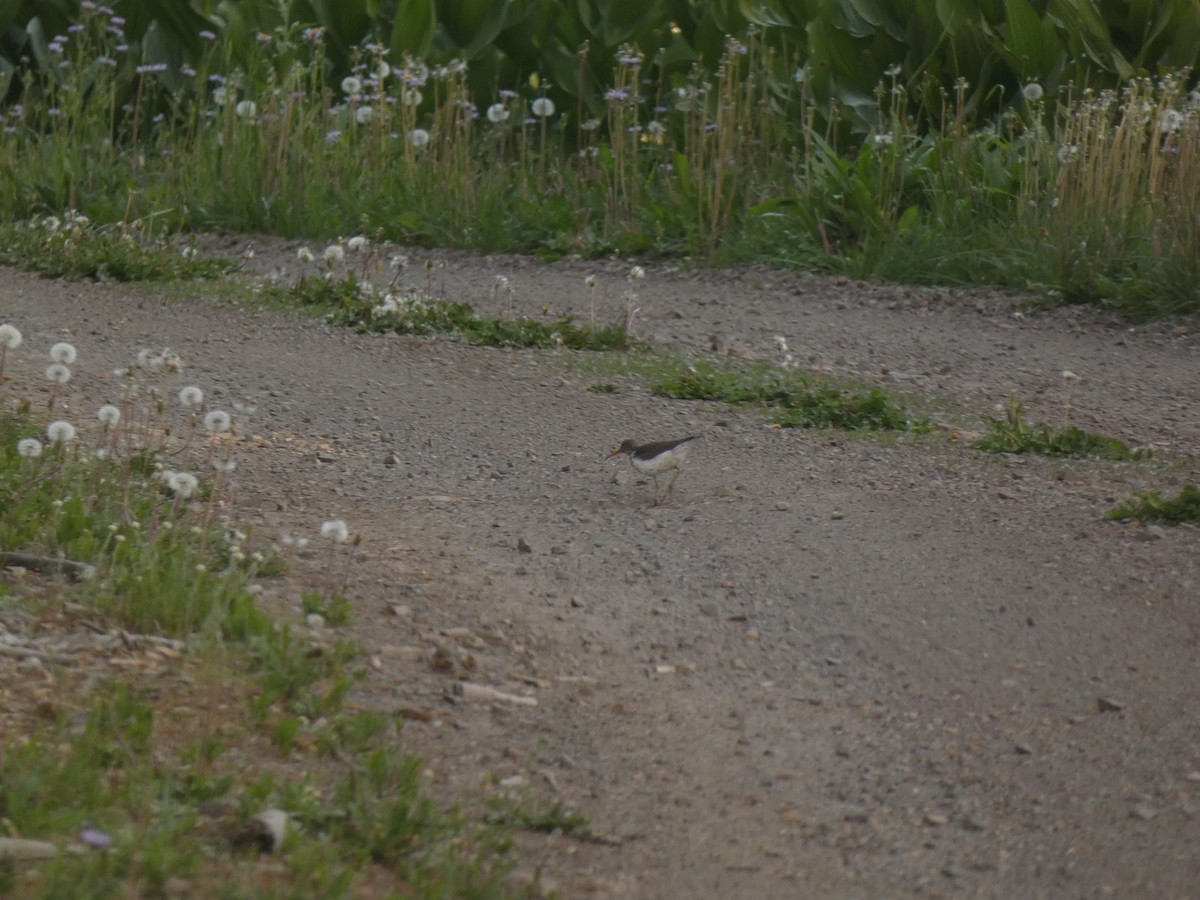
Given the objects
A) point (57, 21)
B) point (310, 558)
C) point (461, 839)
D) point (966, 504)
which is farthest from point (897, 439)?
point (57, 21)

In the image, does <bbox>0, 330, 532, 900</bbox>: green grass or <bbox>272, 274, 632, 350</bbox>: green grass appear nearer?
<bbox>0, 330, 532, 900</bbox>: green grass

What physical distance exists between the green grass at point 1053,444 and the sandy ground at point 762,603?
0.12 m

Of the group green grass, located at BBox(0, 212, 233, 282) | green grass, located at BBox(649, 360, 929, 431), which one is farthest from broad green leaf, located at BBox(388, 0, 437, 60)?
green grass, located at BBox(649, 360, 929, 431)

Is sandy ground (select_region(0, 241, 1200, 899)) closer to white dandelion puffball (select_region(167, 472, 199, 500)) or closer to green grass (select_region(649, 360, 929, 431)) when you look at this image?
green grass (select_region(649, 360, 929, 431))

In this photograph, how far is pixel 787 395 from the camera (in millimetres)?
7270

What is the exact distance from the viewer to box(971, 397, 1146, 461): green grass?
256 inches

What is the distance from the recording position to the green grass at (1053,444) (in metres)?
6.50

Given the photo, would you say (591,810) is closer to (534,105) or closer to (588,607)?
(588,607)

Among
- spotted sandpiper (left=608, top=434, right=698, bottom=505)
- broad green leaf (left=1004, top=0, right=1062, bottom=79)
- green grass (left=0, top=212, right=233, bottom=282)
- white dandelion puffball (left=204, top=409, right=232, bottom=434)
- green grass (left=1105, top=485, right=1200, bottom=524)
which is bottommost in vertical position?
green grass (left=0, top=212, right=233, bottom=282)

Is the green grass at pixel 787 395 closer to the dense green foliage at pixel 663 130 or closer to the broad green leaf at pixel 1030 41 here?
the dense green foliage at pixel 663 130

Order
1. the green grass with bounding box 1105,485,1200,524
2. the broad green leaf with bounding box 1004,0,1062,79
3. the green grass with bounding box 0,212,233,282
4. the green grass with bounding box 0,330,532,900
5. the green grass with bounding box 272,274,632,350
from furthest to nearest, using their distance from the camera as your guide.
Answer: the broad green leaf with bounding box 1004,0,1062,79 < the green grass with bounding box 0,212,233,282 < the green grass with bounding box 272,274,632,350 < the green grass with bounding box 1105,485,1200,524 < the green grass with bounding box 0,330,532,900

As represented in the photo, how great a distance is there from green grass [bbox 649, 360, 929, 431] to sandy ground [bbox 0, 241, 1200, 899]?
16 cm

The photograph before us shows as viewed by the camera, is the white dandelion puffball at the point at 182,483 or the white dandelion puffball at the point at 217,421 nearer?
the white dandelion puffball at the point at 182,483

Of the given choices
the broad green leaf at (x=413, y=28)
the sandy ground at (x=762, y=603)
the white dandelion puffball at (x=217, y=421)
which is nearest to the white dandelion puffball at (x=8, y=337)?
the white dandelion puffball at (x=217, y=421)
